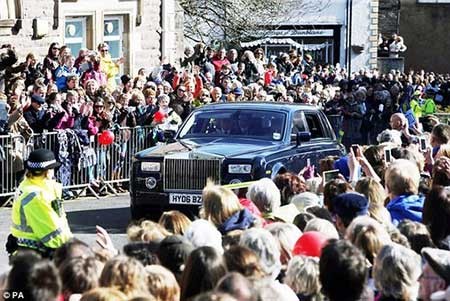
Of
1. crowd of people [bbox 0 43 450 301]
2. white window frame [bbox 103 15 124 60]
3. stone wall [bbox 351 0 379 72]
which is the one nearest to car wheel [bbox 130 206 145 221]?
crowd of people [bbox 0 43 450 301]

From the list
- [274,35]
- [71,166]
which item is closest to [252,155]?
[71,166]

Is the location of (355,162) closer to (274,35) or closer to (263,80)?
(263,80)

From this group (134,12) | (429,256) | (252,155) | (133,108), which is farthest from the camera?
(134,12)

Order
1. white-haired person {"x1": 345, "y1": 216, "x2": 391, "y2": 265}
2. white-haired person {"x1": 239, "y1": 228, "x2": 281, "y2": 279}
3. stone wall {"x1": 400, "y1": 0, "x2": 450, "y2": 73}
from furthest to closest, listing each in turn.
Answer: stone wall {"x1": 400, "y1": 0, "x2": 450, "y2": 73}
white-haired person {"x1": 345, "y1": 216, "x2": 391, "y2": 265}
white-haired person {"x1": 239, "y1": 228, "x2": 281, "y2": 279}

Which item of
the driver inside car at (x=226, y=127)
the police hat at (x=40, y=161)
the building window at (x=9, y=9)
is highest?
the building window at (x=9, y=9)

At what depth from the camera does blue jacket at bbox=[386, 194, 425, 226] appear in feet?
36.8

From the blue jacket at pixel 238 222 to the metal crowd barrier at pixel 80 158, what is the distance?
977cm

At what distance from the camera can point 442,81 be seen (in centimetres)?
4219

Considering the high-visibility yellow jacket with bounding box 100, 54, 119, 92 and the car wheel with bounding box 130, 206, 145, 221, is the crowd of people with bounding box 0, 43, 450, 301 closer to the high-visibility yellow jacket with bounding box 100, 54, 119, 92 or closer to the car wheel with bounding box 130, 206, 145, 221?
the car wheel with bounding box 130, 206, 145, 221

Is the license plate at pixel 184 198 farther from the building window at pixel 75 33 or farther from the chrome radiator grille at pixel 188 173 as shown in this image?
the building window at pixel 75 33

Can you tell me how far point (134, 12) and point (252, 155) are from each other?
13416 mm

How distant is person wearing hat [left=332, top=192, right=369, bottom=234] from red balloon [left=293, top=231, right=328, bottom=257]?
1037mm

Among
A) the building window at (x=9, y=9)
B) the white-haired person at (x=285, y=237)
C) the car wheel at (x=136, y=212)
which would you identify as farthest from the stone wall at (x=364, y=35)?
the white-haired person at (x=285, y=237)

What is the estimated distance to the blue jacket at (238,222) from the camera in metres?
10.2
